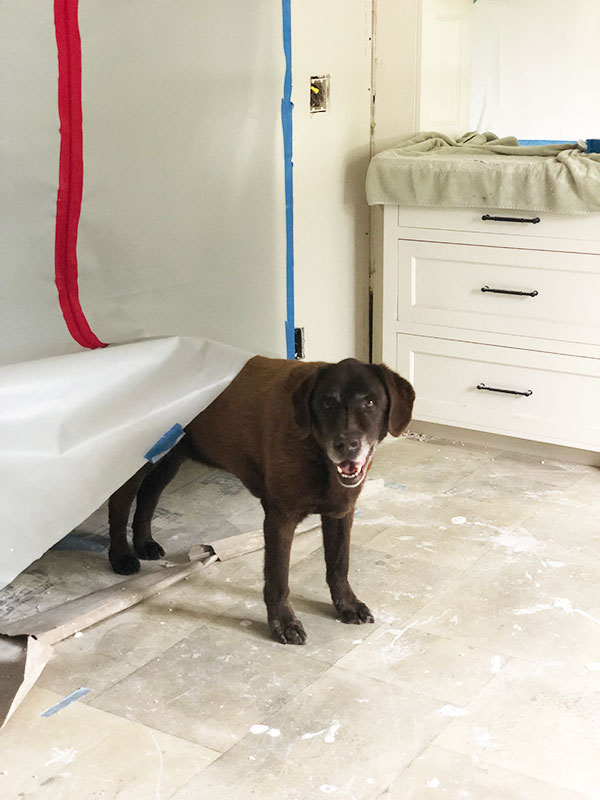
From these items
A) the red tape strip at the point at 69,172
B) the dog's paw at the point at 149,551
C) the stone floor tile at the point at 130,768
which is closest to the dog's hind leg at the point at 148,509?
the dog's paw at the point at 149,551

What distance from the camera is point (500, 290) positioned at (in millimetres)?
3105

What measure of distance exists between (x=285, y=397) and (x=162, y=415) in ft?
0.97

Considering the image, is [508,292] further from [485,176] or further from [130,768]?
[130,768]

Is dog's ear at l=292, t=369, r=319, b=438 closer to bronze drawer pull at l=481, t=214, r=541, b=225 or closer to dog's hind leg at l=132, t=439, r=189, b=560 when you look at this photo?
dog's hind leg at l=132, t=439, r=189, b=560

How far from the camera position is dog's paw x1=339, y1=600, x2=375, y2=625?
2.22m

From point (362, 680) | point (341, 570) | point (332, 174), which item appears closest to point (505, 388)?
point (332, 174)

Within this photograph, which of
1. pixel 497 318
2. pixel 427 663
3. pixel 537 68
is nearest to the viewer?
pixel 427 663

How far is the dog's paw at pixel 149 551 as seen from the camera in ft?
8.30

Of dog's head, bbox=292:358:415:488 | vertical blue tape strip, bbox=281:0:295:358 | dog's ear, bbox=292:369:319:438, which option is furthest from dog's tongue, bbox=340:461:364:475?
vertical blue tape strip, bbox=281:0:295:358

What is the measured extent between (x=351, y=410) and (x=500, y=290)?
128cm

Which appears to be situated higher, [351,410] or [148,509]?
[351,410]

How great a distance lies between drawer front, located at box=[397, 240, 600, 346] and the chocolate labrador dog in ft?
3.44

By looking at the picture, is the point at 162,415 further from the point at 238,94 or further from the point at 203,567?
the point at 238,94

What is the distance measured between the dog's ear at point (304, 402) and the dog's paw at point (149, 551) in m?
0.67
